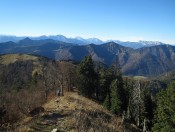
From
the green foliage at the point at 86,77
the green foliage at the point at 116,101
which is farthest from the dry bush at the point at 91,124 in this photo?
the green foliage at the point at 86,77

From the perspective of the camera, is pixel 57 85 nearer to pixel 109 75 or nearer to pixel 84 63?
pixel 84 63

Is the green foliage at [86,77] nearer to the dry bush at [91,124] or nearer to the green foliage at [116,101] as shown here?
the green foliage at [116,101]

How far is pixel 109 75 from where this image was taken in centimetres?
8119

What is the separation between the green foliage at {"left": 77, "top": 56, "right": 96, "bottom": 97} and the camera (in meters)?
73.0

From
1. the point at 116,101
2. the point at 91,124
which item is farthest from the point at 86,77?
the point at 91,124

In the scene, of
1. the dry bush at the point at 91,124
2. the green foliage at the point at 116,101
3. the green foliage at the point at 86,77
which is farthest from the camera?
the green foliage at the point at 86,77

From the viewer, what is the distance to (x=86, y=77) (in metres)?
74.2

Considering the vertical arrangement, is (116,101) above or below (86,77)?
below

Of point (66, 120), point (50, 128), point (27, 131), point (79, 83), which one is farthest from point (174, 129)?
point (79, 83)

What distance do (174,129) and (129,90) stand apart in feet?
136

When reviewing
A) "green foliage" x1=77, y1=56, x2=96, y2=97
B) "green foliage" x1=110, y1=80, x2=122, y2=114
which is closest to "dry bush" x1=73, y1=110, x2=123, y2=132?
"green foliage" x1=110, y1=80, x2=122, y2=114

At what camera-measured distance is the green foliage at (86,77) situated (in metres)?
73.0

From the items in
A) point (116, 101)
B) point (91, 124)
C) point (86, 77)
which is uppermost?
point (91, 124)

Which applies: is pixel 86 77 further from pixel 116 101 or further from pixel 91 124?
pixel 91 124
